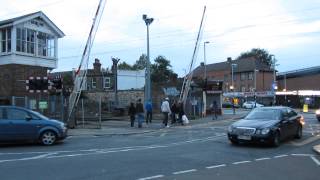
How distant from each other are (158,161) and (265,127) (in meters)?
5.54

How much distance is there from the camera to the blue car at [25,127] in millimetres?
18219

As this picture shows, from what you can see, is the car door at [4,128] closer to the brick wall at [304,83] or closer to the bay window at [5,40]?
the bay window at [5,40]

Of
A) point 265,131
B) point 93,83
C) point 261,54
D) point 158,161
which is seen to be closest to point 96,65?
point 93,83

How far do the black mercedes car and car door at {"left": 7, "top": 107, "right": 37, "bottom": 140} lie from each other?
7252 millimetres

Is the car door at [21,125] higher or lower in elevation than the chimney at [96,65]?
lower

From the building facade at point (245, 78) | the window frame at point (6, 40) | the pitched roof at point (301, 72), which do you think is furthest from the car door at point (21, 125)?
the pitched roof at point (301, 72)

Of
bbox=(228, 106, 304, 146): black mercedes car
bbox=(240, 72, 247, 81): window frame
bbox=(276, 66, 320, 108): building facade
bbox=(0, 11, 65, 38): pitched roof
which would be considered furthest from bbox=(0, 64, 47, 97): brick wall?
bbox=(240, 72, 247, 81): window frame

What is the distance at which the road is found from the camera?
11234 millimetres

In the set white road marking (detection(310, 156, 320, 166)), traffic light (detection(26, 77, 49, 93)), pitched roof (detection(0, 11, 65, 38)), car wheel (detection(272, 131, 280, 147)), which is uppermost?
pitched roof (detection(0, 11, 65, 38))

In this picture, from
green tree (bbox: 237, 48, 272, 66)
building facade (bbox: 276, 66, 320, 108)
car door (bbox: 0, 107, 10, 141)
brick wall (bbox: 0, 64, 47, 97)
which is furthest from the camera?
green tree (bbox: 237, 48, 272, 66)

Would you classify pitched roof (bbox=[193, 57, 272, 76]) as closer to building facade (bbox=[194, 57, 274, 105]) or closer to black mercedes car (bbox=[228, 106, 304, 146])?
building facade (bbox=[194, 57, 274, 105])

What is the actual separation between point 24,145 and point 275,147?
9190 millimetres

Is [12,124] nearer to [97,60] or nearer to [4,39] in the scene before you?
[4,39]

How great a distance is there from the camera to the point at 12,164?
42.5 feet
